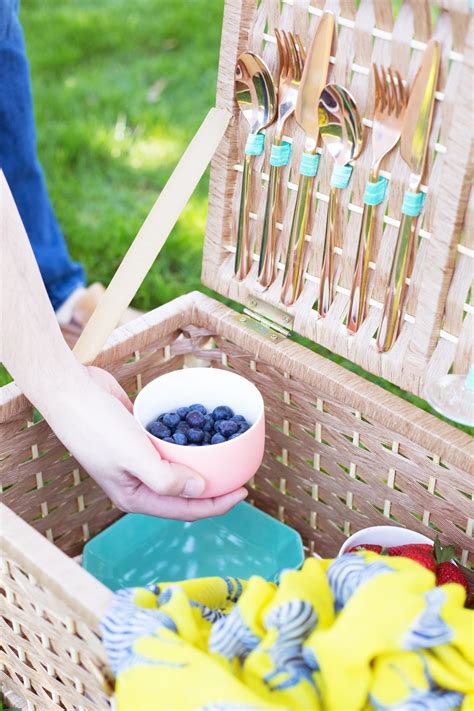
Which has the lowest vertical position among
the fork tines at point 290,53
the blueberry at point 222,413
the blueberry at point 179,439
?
the blueberry at point 222,413

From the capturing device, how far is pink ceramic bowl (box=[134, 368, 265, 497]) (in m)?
1.00

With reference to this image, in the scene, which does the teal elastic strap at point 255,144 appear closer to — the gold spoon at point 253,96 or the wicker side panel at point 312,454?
the gold spoon at point 253,96

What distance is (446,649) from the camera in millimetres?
726

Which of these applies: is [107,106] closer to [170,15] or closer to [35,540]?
[170,15]

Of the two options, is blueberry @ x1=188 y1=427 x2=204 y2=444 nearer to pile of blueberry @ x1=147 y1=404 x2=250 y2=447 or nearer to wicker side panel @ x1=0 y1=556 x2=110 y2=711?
pile of blueberry @ x1=147 y1=404 x2=250 y2=447

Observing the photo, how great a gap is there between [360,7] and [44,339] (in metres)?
0.46

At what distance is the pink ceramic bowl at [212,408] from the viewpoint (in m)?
1.00

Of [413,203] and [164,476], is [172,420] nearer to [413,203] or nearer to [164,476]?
[164,476]

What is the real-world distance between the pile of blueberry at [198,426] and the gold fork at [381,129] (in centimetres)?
21

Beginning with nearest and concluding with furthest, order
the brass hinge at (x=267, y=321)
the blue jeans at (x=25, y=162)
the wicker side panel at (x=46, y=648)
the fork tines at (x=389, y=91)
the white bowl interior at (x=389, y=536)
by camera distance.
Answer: the wicker side panel at (x=46, y=648) → the fork tines at (x=389, y=91) → the white bowl interior at (x=389, y=536) → the brass hinge at (x=267, y=321) → the blue jeans at (x=25, y=162)

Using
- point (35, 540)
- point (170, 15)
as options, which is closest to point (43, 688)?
point (35, 540)

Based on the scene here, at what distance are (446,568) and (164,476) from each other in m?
0.30

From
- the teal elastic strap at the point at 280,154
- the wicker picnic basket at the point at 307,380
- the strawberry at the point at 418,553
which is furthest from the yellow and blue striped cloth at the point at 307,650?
the teal elastic strap at the point at 280,154

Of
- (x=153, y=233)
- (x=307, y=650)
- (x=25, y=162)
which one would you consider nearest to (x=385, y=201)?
(x=153, y=233)
